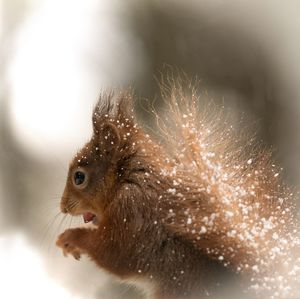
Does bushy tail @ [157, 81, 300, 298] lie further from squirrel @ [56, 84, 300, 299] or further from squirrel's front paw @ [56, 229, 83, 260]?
squirrel's front paw @ [56, 229, 83, 260]

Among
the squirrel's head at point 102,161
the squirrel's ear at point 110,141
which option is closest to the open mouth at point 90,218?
the squirrel's head at point 102,161

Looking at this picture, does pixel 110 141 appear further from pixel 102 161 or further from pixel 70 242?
pixel 70 242

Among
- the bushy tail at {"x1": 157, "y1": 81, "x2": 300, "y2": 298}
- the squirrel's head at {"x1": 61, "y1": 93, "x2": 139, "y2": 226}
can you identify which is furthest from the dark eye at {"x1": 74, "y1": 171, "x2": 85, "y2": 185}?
the bushy tail at {"x1": 157, "y1": 81, "x2": 300, "y2": 298}

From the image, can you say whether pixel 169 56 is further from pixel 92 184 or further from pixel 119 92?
pixel 92 184

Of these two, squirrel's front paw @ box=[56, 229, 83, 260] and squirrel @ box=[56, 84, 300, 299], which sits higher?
squirrel @ box=[56, 84, 300, 299]

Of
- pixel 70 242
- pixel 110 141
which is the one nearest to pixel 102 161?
pixel 110 141
